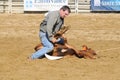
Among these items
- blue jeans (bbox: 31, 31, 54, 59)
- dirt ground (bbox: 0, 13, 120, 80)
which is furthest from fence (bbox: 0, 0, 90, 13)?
blue jeans (bbox: 31, 31, 54, 59)

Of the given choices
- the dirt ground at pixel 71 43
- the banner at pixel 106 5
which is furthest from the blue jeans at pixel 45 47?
the banner at pixel 106 5

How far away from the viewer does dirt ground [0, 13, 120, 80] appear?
9.92 meters

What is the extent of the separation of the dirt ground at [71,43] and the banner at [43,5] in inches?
113

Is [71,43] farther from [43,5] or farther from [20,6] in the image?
[20,6]

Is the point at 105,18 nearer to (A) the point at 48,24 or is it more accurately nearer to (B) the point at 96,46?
(B) the point at 96,46

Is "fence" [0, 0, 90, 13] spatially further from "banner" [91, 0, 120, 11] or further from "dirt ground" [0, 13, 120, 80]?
"dirt ground" [0, 13, 120, 80]

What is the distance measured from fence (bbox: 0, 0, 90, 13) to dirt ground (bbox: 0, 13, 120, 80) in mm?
3315

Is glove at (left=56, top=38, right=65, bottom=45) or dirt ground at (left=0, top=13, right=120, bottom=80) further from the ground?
glove at (left=56, top=38, right=65, bottom=45)

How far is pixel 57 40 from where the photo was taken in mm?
12164

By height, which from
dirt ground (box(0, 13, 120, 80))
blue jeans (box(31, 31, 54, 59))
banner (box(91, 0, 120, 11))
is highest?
banner (box(91, 0, 120, 11))

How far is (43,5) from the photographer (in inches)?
1114

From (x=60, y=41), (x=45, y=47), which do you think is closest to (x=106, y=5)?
(x=60, y=41)

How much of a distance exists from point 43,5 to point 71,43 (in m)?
12.2

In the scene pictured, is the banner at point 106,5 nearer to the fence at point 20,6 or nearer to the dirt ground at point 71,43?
the fence at point 20,6
